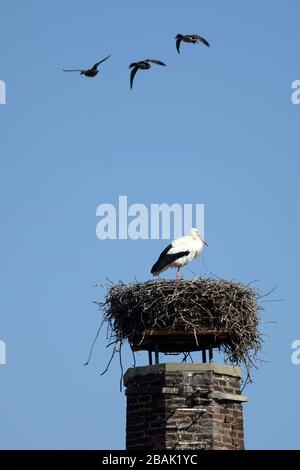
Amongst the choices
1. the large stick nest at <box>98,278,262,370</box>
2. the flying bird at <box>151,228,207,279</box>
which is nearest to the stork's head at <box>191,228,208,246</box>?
the flying bird at <box>151,228,207,279</box>

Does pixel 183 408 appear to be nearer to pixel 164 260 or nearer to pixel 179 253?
pixel 164 260

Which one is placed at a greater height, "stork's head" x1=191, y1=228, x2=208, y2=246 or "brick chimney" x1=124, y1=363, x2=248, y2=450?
"stork's head" x1=191, y1=228, x2=208, y2=246

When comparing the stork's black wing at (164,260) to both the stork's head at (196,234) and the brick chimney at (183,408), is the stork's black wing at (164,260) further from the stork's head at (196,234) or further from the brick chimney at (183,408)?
the brick chimney at (183,408)

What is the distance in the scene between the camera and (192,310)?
3294 centimetres

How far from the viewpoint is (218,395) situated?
32.2m

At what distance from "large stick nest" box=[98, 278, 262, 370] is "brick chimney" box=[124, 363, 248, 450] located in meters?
0.72

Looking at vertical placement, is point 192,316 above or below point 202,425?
above

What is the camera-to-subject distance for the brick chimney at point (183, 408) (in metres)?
31.7

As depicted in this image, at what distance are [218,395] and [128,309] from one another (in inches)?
88.5

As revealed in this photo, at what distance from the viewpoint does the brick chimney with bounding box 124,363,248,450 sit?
31.7 metres

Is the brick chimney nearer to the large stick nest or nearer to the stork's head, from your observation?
the large stick nest
